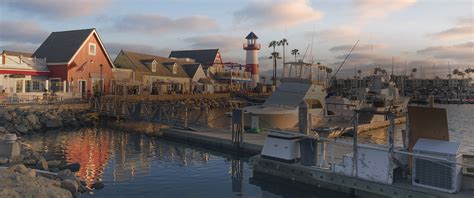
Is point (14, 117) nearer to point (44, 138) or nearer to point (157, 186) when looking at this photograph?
point (44, 138)

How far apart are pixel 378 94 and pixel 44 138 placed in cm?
3380

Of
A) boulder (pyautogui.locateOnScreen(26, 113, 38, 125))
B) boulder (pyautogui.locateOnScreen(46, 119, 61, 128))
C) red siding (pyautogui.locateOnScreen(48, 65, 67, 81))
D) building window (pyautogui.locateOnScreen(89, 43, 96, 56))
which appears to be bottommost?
boulder (pyautogui.locateOnScreen(46, 119, 61, 128))

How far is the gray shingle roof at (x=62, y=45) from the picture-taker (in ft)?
134

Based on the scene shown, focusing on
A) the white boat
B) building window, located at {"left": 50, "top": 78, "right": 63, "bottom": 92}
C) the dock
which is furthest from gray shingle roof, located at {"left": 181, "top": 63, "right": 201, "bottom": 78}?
the dock

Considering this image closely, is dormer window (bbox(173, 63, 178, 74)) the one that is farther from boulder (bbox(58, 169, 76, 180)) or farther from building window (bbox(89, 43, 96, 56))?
boulder (bbox(58, 169, 76, 180))

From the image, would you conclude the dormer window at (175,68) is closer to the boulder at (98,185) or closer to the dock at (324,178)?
the dock at (324,178)

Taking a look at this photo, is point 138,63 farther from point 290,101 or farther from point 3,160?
point 3,160

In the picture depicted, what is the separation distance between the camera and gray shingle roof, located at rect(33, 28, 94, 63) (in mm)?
40719

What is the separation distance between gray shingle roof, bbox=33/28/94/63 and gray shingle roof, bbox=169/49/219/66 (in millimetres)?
34683

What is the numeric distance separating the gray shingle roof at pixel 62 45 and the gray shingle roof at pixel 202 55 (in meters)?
34.7

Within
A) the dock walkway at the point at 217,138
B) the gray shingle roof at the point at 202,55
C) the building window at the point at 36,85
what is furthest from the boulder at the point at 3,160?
the gray shingle roof at the point at 202,55

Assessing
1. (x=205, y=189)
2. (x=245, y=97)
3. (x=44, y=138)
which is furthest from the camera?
(x=245, y=97)

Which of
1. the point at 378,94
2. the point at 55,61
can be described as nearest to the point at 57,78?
the point at 55,61

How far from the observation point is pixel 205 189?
552 inches
